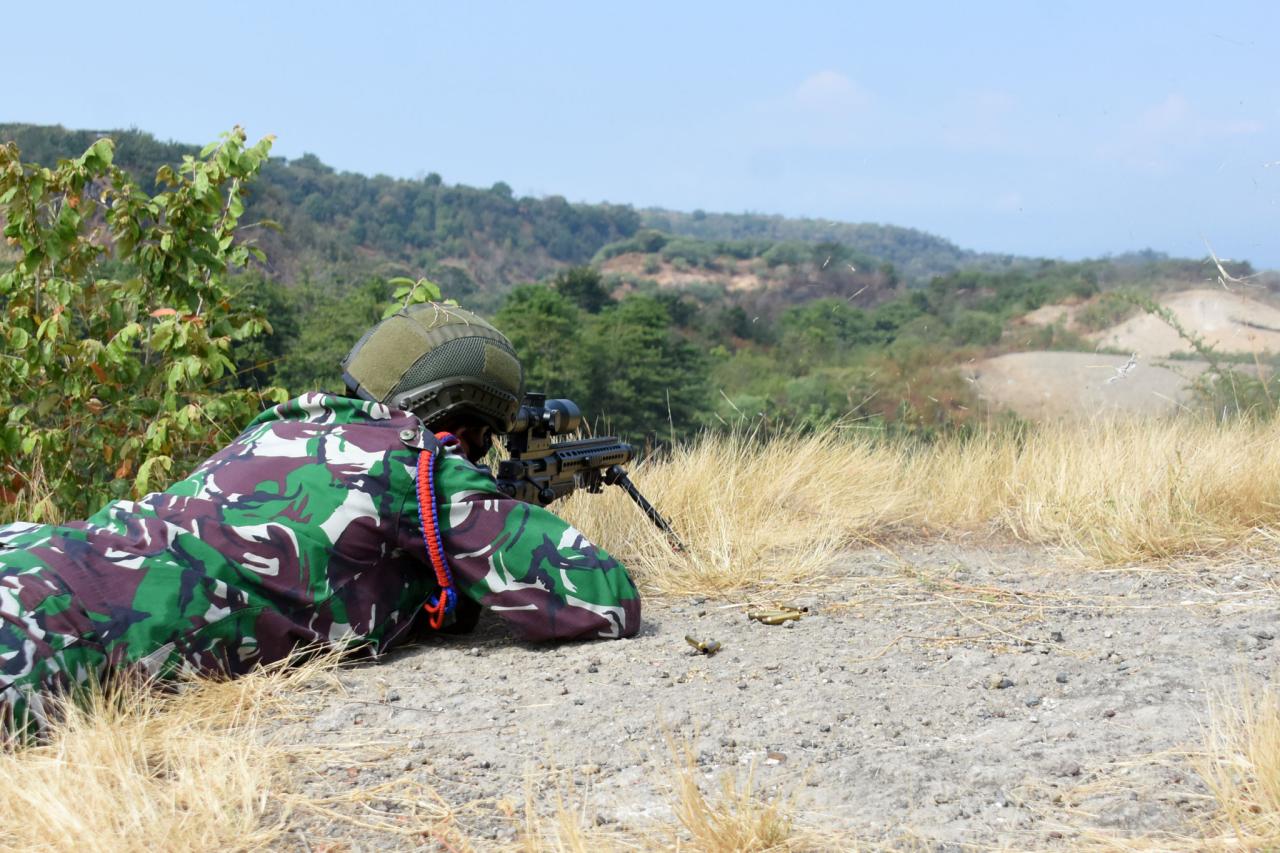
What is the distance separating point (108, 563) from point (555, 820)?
121 centimetres

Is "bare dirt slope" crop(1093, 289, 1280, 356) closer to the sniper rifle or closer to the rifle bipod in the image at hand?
the rifle bipod

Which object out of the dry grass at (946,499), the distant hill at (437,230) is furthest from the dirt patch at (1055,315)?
the distant hill at (437,230)

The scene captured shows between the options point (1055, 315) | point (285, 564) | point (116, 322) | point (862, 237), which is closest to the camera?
point (285, 564)

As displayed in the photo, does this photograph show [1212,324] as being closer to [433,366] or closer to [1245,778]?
[433,366]

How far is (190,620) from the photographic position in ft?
8.14

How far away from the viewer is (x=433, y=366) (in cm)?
287

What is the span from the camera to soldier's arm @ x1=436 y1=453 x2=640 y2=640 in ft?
8.93

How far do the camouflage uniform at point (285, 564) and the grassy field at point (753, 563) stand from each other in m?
0.11

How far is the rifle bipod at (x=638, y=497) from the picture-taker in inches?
145

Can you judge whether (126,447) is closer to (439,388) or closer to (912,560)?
(439,388)

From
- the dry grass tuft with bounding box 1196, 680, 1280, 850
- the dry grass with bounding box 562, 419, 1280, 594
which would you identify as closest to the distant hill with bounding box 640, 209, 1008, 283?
the dry grass with bounding box 562, 419, 1280, 594

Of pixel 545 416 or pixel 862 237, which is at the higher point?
pixel 862 237

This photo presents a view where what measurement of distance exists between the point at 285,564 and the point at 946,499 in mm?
3147

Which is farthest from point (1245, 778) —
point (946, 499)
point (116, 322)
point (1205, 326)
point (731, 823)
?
point (1205, 326)
